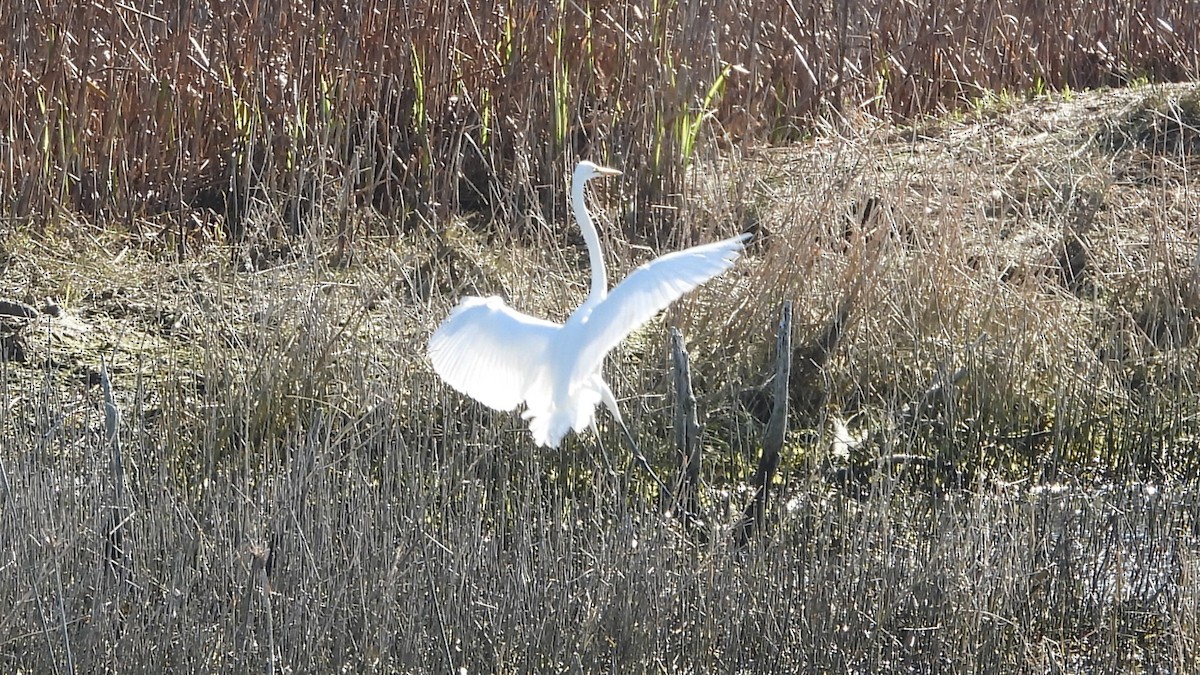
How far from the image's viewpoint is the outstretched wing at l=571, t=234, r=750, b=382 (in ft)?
8.16

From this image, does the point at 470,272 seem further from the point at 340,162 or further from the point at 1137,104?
the point at 1137,104

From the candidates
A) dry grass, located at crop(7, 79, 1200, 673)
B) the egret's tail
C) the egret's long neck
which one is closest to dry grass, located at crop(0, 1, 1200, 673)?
dry grass, located at crop(7, 79, 1200, 673)

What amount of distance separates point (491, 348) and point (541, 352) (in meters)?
0.09

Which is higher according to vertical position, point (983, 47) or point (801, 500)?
point (983, 47)

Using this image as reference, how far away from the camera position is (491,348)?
285cm

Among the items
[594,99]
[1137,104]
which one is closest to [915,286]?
[594,99]

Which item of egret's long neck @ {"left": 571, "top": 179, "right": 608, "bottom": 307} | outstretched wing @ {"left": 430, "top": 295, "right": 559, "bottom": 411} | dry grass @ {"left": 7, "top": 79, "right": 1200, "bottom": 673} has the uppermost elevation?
egret's long neck @ {"left": 571, "top": 179, "right": 608, "bottom": 307}

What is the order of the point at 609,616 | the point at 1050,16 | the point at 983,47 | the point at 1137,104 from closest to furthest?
the point at 609,616, the point at 1137,104, the point at 983,47, the point at 1050,16

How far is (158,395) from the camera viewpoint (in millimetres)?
3932

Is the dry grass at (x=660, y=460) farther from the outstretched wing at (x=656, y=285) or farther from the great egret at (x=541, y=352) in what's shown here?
the outstretched wing at (x=656, y=285)

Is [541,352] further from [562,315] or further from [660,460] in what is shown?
[562,315]

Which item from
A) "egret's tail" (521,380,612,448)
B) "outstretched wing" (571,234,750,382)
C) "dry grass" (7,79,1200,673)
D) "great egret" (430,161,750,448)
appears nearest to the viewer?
"outstretched wing" (571,234,750,382)

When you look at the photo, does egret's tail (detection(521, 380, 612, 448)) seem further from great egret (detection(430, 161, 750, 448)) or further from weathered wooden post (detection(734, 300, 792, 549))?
weathered wooden post (detection(734, 300, 792, 549))

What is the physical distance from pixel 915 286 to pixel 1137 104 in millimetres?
2417
